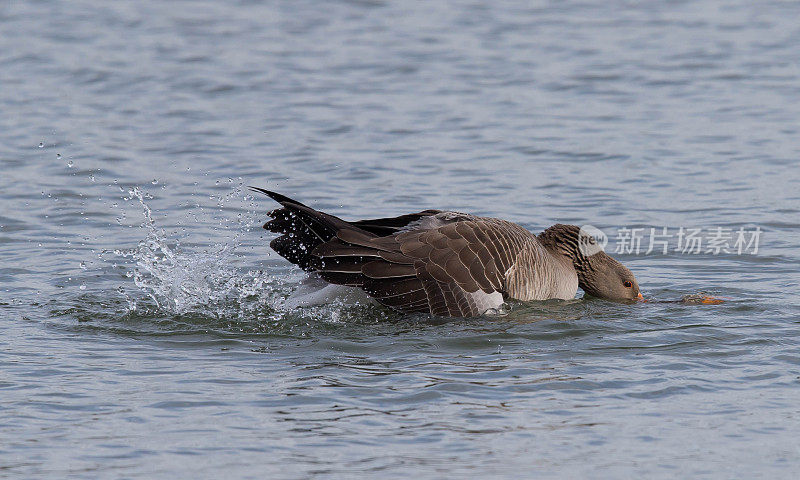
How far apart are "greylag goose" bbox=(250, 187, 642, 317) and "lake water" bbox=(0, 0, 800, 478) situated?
0.22m

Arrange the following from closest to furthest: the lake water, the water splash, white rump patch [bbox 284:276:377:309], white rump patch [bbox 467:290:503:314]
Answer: the lake water, white rump patch [bbox 467:290:503:314], white rump patch [bbox 284:276:377:309], the water splash

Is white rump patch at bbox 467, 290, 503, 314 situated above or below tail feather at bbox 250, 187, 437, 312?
below

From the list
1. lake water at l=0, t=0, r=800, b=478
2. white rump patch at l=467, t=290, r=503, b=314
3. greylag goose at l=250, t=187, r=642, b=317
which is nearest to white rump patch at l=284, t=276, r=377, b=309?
lake water at l=0, t=0, r=800, b=478

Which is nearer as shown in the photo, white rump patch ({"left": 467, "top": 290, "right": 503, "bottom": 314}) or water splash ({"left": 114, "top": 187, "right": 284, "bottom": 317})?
white rump patch ({"left": 467, "top": 290, "right": 503, "bottom": 314})

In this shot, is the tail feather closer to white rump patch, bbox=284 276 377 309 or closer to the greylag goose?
the greylag goose

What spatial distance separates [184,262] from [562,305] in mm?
3203

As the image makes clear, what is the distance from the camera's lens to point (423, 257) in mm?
8383

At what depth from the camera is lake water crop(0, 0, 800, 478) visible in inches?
245

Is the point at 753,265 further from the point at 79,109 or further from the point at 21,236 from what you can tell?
the point at 79,109

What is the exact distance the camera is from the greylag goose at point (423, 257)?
833 cm

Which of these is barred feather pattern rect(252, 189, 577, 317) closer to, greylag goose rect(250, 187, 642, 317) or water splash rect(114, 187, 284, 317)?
greylag goose rect(250, 187, 642, 317)

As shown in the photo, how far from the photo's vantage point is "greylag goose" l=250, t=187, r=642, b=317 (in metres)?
8.33

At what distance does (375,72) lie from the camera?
17.2 meters

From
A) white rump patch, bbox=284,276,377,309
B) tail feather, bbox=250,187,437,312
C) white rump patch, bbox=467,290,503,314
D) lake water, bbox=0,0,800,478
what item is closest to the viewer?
lake water, bbox=0,0,800,478
